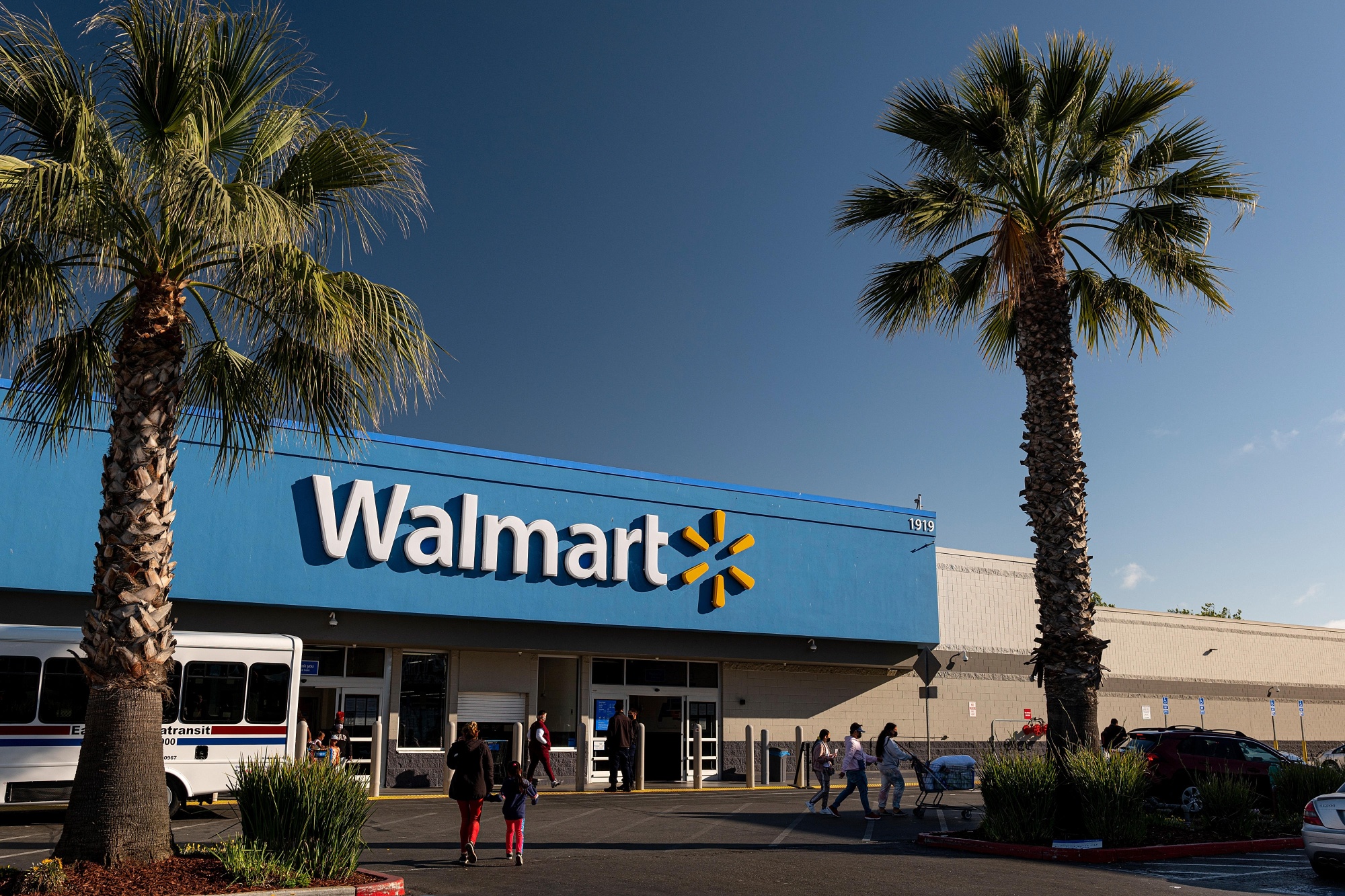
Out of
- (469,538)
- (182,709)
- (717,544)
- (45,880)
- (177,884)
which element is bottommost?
(177,884)

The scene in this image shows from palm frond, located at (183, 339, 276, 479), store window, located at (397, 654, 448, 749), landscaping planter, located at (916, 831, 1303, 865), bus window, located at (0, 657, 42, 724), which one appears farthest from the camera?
store window, located at (397, 654, 448, 749)

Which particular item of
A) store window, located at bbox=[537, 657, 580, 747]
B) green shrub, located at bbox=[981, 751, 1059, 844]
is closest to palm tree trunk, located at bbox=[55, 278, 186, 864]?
green shrub, located at bbox=[981, 751, 1059, 844]

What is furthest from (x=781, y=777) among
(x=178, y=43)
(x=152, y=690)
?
(x=178, y=43)

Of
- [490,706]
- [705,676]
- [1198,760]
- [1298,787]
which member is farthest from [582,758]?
[1298,787]

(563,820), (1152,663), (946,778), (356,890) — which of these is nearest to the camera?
(356,890)

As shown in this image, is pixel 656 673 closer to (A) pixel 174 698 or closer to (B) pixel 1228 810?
(A) pixel 174 698

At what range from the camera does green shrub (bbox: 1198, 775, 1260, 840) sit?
15.2 m

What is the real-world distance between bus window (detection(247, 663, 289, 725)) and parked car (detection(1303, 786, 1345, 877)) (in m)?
14.7

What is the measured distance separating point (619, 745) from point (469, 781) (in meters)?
11.4

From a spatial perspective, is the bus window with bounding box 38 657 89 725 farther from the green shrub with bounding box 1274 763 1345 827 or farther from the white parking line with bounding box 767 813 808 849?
the green shrub with bounding box 1274 763 1345 827

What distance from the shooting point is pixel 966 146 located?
621 inches

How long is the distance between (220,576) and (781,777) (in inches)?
589

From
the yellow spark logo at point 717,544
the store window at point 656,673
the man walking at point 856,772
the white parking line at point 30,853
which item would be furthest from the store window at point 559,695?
the white parking line at point 30,853

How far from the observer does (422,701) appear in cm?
2427
